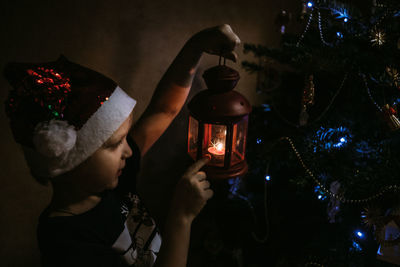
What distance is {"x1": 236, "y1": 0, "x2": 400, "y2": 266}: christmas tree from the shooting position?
40.1 inches

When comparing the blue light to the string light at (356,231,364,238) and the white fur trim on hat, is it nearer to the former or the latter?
the string light at (356,231,364,238)

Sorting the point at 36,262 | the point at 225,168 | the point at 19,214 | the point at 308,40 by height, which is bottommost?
the point at 36,262

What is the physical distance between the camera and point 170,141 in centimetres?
186

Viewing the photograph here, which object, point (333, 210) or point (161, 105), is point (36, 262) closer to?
point (161, 105)

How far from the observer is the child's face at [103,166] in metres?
0.89

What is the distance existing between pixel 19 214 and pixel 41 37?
998 mm

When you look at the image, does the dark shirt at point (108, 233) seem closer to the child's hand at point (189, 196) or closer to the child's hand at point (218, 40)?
the child's hand at point (189, 196)

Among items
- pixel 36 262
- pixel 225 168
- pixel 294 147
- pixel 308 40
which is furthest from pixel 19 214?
pixel 308 40

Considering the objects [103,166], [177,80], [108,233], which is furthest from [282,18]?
[108,233]

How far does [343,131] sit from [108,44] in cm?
124

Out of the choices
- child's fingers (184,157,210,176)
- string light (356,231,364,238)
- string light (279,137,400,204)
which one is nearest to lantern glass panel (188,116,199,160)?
child's fingers (184,157,210,176)

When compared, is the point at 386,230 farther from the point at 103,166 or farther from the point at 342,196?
the point at 103,166

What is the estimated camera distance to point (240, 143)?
1.14m

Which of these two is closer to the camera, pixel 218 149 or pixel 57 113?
pixel 57 113
